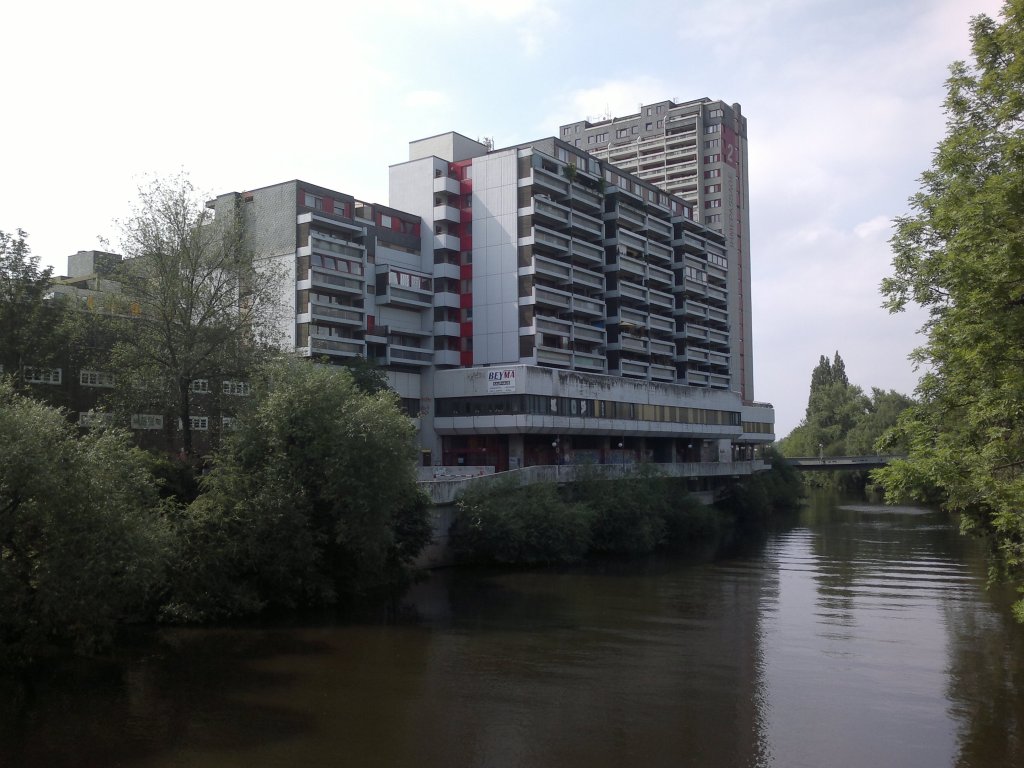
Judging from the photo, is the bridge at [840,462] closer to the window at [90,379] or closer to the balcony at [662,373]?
the balcony at [662,373]

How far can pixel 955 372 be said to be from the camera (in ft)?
69.2

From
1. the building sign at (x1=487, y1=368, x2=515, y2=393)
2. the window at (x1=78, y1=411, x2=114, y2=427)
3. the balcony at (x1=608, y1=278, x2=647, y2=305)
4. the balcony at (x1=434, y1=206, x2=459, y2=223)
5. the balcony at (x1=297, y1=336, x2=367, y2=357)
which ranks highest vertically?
the balcony at (x1=434, y1=206, x2=459, y2=223)

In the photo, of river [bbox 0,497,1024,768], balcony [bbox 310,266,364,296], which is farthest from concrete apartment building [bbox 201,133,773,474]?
river [bbox 0,497,1024,768]

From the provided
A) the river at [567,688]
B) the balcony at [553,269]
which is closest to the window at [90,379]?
the river at [567,688]

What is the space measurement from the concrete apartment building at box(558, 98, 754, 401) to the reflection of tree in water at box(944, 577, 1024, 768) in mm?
87230

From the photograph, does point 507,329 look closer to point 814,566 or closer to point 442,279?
point 442,279

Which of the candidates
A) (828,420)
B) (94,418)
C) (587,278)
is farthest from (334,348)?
(828,420)

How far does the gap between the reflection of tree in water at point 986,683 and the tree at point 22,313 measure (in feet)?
142

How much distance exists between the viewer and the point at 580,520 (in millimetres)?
54812

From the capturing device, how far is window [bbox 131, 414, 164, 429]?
47081 millimetres

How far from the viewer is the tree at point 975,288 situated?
61.0ft

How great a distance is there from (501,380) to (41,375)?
3501 centimetres

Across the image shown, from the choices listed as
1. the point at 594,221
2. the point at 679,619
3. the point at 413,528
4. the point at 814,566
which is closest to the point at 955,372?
the point at 679,619

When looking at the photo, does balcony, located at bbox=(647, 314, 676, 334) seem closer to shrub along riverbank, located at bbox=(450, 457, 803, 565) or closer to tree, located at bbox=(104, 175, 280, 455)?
shrub along riverbank, located at bbox=(450, 457, 803, 565)
